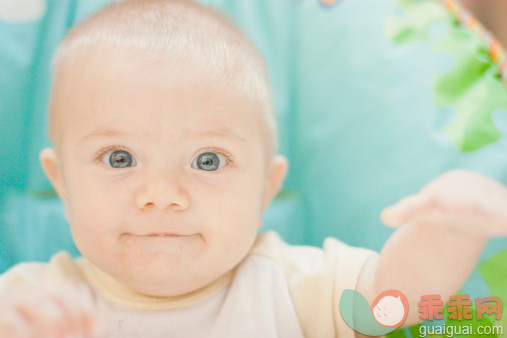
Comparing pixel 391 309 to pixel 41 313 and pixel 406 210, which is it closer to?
pixel 406 210

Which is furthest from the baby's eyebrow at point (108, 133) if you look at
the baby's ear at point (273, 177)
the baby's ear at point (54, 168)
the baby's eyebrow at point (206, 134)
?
the baby's ear at point (273, 177)

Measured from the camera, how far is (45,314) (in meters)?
0.43

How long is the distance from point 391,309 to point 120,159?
1.04ft

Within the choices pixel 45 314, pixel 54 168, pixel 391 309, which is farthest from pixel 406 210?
pixel 54 168

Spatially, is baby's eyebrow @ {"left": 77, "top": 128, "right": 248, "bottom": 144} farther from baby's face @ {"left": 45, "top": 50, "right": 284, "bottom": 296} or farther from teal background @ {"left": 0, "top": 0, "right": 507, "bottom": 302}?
teal background @ {"left": 0, "top": 0, "right": 507, "bottom": 302}

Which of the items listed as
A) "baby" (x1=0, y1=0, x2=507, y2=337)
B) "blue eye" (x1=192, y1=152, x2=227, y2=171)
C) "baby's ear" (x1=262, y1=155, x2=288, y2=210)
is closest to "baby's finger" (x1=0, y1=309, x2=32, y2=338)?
"baby" (x1=0, y1=0, x2=507, y2=337)

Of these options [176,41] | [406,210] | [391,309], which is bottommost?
[391,309]

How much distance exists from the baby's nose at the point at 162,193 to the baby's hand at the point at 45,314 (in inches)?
5.7

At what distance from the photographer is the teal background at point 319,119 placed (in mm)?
819

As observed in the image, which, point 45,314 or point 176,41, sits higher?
point 176,41

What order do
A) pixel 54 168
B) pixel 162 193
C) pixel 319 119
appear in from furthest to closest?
pixel 319 119 → pixel 54 168 → pixel 162 193

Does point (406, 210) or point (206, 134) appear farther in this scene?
point (206, 134)

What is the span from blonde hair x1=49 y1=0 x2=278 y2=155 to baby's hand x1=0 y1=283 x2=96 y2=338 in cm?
27

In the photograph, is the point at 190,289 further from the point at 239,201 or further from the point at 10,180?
the point at 10,180
